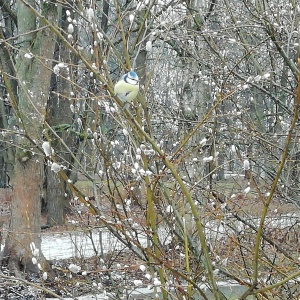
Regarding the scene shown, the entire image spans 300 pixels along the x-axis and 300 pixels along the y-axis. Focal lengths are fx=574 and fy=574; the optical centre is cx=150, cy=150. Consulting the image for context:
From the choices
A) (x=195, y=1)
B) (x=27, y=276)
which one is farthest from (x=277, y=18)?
(x=27, y=276)

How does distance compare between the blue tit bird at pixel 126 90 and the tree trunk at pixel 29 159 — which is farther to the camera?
the tree trunk at pixel 29 159

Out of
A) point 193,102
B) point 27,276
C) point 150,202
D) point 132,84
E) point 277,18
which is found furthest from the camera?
point 27,276

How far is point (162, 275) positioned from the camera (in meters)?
3.18

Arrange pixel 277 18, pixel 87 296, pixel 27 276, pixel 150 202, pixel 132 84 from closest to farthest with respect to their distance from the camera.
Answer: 1. pixel 132 84
2. pixel 150 202
3. pixel 277 18
4. pixel 87 296
5. pixel 27 276

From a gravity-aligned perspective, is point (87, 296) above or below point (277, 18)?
below

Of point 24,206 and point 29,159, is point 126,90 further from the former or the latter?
point 24,206

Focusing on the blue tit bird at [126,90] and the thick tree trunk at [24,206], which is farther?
the thick tree trunk at [24,206]

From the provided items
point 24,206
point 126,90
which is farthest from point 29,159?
point 126,90

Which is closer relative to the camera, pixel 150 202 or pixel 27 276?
pixel 150 202

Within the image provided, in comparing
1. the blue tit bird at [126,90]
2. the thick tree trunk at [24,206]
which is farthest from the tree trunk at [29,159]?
the blue tit bird at [126,90]

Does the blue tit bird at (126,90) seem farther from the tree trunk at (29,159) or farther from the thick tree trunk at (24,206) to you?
the thick tree trunk at (24,206)

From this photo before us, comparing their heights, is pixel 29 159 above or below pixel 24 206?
above

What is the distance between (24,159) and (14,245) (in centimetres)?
155

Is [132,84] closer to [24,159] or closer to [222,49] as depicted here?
[222,49]
